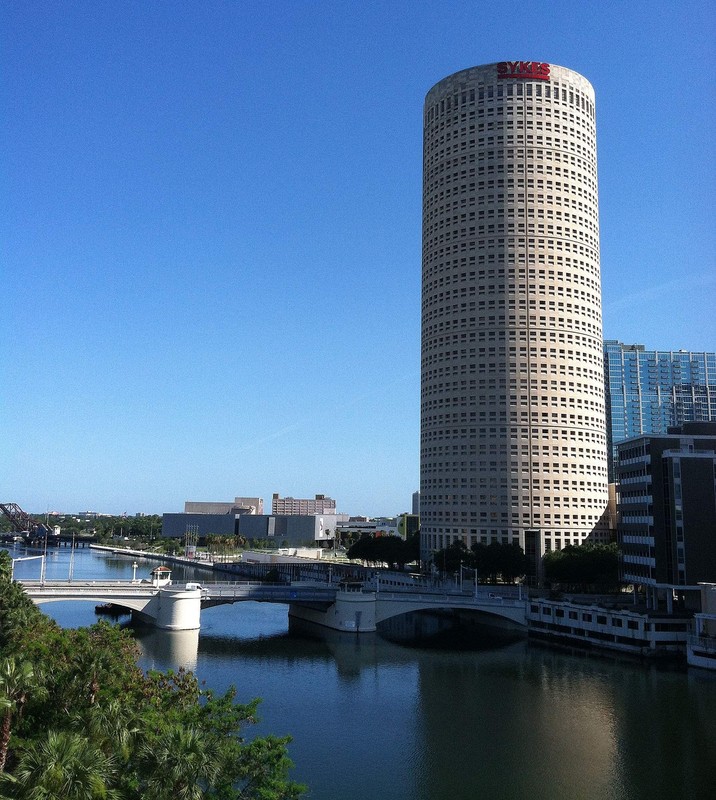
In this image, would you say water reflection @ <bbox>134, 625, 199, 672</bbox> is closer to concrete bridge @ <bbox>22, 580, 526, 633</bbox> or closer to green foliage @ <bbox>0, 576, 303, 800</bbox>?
concrete bridge @ <bbox>22, 580, 526, 633</bbox>

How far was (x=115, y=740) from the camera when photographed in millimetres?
28125

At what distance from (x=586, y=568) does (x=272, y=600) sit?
2333 inches

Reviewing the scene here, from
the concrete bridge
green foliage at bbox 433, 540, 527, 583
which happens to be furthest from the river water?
green foliage at bbox 433, 540, 527, 583

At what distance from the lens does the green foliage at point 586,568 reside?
437 feet

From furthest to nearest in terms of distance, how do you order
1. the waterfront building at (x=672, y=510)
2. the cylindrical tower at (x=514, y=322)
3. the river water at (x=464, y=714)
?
1. the cylindrical tower at (x=514, y=322)
2. the waterfront building at (x=672, y=510)
3. the river water at (x=464, y=714)

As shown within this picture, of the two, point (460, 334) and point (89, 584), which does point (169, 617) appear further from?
point (460, 334)

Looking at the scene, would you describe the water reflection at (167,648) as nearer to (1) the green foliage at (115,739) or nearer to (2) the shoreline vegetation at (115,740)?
(2) the shoreline vegetation at (115,740)

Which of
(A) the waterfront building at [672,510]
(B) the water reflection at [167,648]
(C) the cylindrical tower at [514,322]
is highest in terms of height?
(C) the cylindrical tower at [514,322]

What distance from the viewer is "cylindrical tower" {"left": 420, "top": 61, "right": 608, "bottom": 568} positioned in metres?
168

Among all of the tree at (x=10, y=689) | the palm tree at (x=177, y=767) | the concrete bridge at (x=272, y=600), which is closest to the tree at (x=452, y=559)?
the concrete bridge at (x=272, y=600)

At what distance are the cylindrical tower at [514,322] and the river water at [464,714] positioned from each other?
61731 mm

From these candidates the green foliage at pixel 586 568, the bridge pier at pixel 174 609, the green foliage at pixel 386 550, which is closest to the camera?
the bridge pier at pixel 174 609

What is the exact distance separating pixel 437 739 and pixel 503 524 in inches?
4185

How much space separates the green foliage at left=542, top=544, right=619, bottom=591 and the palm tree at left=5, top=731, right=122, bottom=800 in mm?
122036
